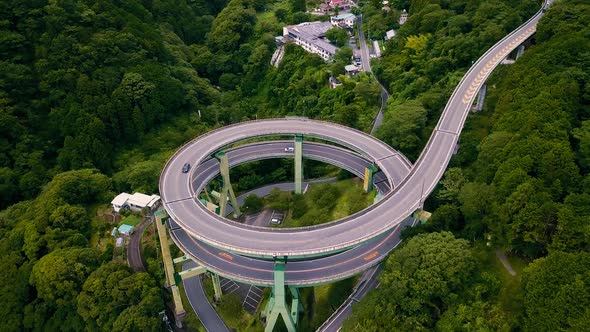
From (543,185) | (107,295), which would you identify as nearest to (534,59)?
(543,185)

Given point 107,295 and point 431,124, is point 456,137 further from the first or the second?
point 107,295

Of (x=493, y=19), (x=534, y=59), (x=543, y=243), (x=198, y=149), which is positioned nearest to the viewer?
(x=543, y=243)

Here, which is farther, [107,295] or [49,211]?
[49,211]

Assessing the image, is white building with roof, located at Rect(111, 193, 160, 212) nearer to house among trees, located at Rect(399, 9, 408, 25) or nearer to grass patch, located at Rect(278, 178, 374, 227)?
grass patch, located at Rect(278, 178, 374, 227)

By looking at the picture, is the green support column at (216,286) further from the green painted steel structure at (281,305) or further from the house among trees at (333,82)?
the house among trees at (333,82)

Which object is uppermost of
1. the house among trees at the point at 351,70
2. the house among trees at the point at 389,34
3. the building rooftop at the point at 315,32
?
the house among trees at the point at 389,34

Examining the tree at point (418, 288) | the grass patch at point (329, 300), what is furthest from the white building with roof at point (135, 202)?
the tree at point (418, 288)
